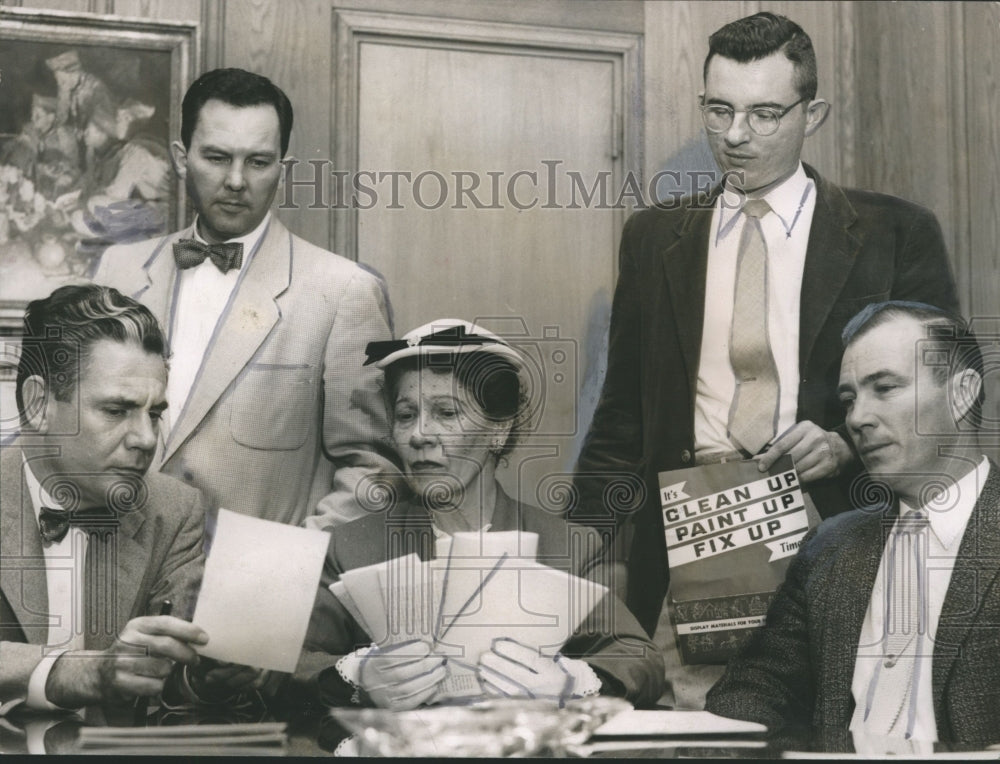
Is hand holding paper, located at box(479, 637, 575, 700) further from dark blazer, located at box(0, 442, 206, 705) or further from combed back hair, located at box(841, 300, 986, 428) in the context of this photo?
combed back hair, located at box(841, 300, 986, 428)

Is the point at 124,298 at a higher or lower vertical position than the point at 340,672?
higher

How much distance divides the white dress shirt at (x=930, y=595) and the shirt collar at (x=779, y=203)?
1.16m

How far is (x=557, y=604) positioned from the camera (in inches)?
215

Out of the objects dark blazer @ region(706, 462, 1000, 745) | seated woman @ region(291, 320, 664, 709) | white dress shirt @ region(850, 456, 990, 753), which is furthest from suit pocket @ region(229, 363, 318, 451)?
white dress shirt @ region(850, 456, 990, 753)

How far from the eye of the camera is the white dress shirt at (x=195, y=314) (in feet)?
18.0

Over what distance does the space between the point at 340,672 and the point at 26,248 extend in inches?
75.5

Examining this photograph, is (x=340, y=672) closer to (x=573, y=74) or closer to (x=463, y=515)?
(x=463, y=515)

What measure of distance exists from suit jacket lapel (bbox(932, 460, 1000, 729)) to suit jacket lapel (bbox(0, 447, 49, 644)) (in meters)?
3.18

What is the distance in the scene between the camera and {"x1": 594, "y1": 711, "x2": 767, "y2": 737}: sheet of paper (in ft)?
17.3

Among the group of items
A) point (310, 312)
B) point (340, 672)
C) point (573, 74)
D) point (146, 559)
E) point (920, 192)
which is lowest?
point (340, 672)

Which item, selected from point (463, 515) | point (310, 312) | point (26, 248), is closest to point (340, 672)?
point (463, 515)

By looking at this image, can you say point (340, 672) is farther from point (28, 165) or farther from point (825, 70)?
point (825, 70)

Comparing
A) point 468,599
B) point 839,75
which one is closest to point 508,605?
point 468,599

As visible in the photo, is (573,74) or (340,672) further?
(573,74)
